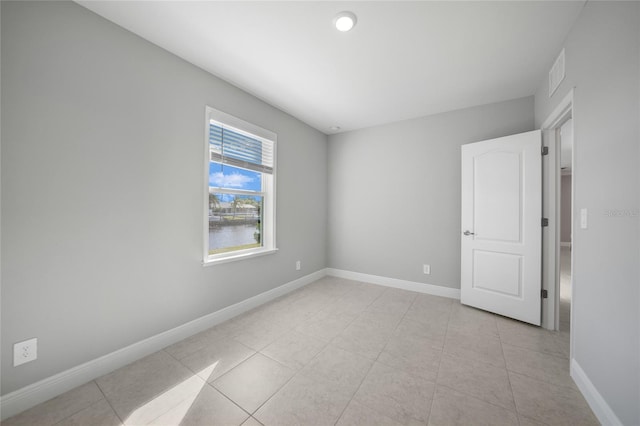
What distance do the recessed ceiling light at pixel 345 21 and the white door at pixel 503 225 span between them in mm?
2132

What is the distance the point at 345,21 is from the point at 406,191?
2.47 m

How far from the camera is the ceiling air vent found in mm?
2012

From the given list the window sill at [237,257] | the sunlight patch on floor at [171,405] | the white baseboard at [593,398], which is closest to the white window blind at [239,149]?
the window sill at [237,257]

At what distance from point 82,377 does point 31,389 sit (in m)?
0.23

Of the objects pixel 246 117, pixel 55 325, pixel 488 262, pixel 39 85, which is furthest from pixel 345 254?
pixel 39 85

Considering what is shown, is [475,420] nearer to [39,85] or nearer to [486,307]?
[486,307]

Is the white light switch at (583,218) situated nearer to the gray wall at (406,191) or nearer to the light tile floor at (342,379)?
the light tile floor at (342,379)

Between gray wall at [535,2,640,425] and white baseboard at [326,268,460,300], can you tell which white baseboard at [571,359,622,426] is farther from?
white baseboard at [326,268,460,300]

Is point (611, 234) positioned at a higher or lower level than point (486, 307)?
higher

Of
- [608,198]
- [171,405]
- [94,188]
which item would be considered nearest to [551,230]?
[608,198]

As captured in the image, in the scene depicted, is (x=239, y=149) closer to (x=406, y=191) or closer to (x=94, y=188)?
(x=94, y=188)

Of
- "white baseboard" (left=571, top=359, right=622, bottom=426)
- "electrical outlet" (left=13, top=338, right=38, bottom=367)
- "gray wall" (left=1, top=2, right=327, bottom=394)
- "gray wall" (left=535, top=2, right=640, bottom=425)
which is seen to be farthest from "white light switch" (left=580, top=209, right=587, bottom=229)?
"electrical outlet" (left=13, top=338, right=38, bottom=367)

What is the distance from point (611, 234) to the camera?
1.32 metres

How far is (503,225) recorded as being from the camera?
2.72m
